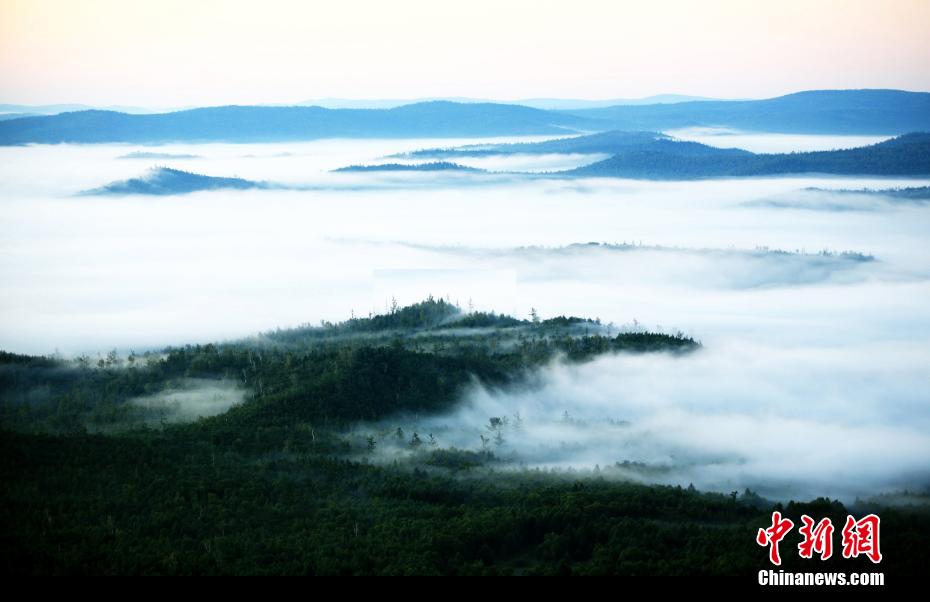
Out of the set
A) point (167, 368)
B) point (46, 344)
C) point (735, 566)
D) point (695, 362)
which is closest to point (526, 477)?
point (735, 566)

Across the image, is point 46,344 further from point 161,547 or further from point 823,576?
point 823,576

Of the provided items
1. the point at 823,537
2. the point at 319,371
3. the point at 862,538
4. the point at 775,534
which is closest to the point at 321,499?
the point at 775,534

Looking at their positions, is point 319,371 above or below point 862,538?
above

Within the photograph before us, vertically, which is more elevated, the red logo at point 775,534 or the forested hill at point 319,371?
the forested hill at point 319,371

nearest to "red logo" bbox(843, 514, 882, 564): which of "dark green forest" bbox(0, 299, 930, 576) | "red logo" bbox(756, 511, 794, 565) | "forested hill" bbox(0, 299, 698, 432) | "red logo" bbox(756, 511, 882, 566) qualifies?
"red logo" bbox(756, 511, 882, 566)

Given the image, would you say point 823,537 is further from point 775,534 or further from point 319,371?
point 319,371

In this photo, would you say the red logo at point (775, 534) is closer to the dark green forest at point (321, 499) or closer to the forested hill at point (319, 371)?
the dark green forest at point (321, 499)

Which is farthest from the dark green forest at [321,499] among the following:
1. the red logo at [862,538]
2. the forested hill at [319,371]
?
the red logo at [862,538]

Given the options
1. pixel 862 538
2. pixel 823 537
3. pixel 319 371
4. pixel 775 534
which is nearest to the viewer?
pixel 775 534
